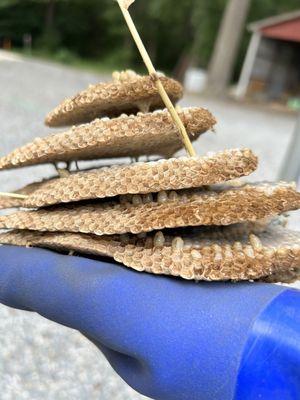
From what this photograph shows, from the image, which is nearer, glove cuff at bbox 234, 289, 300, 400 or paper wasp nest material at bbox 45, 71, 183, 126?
glove cuff at bbox 234, 289, 300, 400

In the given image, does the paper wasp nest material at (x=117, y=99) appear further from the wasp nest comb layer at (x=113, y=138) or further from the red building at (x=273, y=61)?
the red building at (x=273, y=61)

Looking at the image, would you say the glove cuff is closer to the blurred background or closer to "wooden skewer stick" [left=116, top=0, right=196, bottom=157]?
"wooden skewer stick" [left=116, top=0, right=196, bottom=157]

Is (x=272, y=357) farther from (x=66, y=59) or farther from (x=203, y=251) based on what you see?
(x=66, y=59)

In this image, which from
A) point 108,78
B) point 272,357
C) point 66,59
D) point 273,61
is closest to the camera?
point 272,357

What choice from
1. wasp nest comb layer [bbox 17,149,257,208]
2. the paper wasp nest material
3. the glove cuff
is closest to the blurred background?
the paper wasp nest material

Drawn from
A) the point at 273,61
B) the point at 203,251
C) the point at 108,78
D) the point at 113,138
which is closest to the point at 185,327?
the point at 203,251

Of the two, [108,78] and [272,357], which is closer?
[272,357]

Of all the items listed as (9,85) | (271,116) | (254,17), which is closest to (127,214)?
(9,85)
